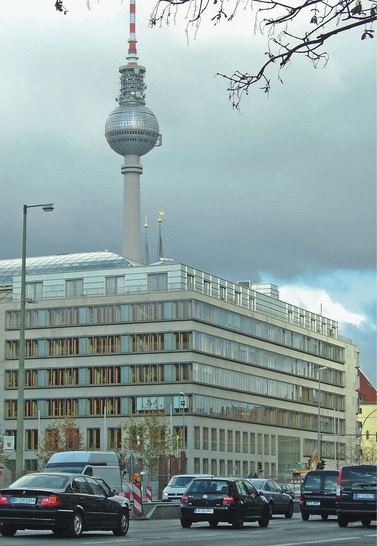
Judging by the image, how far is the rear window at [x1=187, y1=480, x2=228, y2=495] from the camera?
32.8m

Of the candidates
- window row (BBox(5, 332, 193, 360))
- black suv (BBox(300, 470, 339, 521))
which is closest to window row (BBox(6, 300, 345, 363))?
window row (BBox(5, 332, 193, 360))

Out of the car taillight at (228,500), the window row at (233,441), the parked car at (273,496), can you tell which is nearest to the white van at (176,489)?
the parked car at (273,496)

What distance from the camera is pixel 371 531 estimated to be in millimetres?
30969

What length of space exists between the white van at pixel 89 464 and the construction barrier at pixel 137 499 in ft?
2.81

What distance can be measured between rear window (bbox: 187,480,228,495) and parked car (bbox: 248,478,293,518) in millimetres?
7821

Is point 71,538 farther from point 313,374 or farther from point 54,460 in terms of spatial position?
point 313,374

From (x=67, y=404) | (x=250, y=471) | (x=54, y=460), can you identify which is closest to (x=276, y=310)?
(x=250, y=471)

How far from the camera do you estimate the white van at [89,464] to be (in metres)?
39.2

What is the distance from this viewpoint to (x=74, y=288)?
11894cm

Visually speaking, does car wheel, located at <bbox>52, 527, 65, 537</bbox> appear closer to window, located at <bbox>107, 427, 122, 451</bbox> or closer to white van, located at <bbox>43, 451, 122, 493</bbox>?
white van, located at <bbox>43, 451, 122, 493</bbox>

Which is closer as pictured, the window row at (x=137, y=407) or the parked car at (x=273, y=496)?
the parked car at (x=273, y=496)

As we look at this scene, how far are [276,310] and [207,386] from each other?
21.4 meters

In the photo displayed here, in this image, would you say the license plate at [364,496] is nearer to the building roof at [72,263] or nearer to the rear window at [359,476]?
the rear window at [359,476]

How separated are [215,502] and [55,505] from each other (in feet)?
27.9
